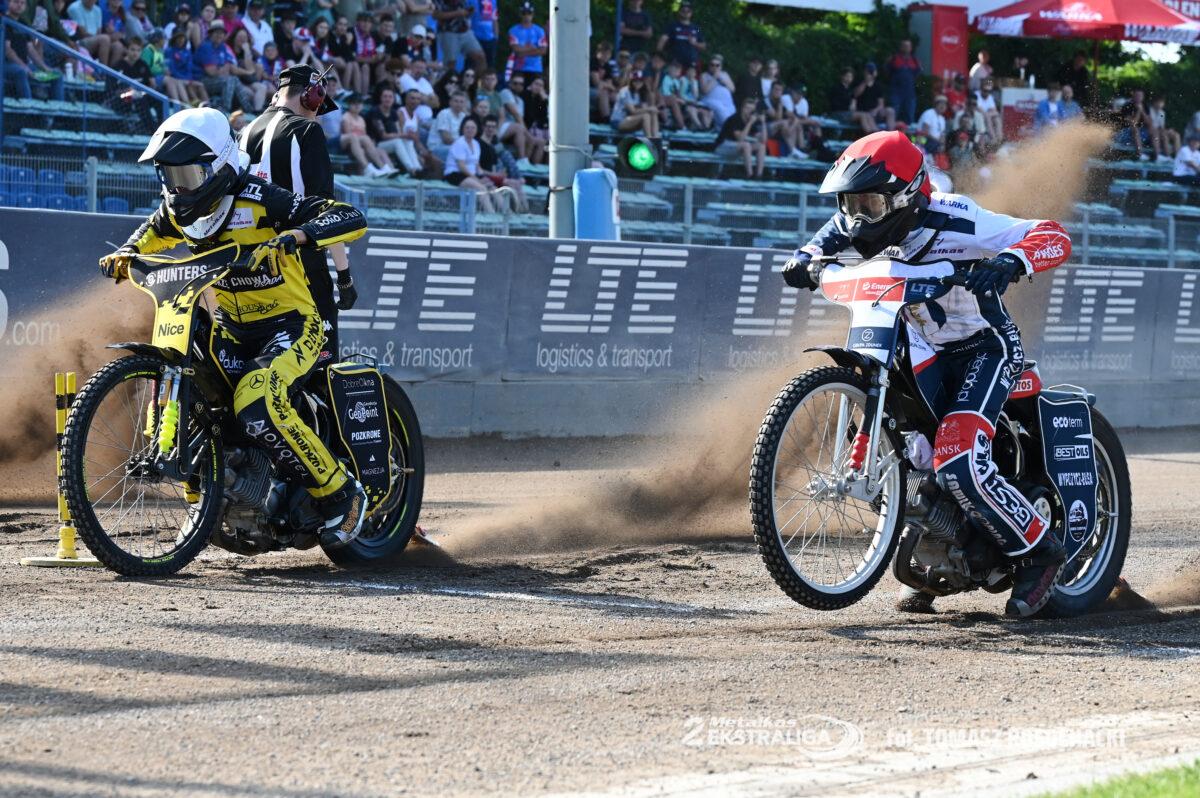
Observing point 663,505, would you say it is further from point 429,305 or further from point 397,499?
point 429,305

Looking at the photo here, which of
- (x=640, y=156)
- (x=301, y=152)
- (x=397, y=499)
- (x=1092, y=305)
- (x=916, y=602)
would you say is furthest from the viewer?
(x=1092, y=305)

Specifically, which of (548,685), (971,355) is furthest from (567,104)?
(548,685)

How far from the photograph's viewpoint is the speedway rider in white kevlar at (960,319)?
20.9 feet

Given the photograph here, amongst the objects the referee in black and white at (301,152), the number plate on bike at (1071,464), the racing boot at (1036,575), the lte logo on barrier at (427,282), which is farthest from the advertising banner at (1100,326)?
the racing boot at (1036,575)

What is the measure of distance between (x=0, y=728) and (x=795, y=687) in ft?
7.69

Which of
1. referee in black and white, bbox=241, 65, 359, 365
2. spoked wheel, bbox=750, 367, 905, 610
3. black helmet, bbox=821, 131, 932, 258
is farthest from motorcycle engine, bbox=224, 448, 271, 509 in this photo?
black helmet, bbox=821, 131, 932, 258

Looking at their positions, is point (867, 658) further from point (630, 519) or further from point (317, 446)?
point (630, 519)

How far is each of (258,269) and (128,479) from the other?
1.05 meters

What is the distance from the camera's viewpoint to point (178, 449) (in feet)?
22.1

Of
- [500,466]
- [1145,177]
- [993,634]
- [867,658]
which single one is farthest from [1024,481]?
[1145,177]

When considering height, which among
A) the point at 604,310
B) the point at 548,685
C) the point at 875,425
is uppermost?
the point at 875,425

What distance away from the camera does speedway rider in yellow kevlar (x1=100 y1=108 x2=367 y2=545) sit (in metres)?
6.87

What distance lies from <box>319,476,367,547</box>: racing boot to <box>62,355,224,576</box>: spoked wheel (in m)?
0.53

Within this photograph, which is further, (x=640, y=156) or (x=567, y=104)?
(x=640, y=156)
